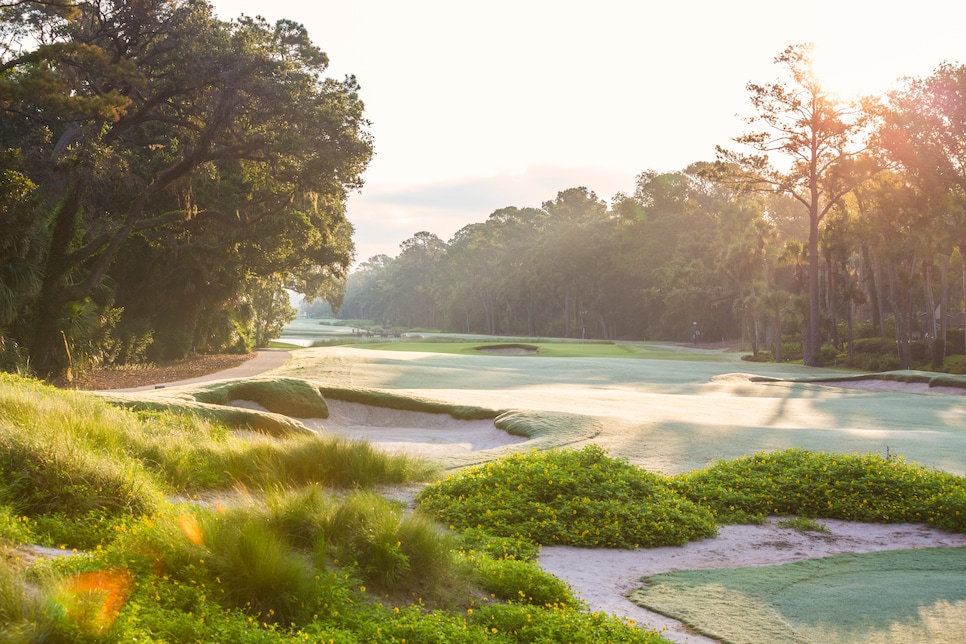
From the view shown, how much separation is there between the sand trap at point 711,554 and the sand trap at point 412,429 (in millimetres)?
5716

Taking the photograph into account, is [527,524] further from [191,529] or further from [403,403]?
[403,403]

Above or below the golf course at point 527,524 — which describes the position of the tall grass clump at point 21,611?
above

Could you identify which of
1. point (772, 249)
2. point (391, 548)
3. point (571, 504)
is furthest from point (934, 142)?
point (391, 548)

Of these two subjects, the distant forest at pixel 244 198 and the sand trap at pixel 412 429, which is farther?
the distant forest at pixel 244 198

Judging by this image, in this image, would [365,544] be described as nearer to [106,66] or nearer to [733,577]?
[733,577]

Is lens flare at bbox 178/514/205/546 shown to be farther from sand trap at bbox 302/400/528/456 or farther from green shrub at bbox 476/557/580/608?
sand trap at bbox 302/400/528/456

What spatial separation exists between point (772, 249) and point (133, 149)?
4491 centimetres

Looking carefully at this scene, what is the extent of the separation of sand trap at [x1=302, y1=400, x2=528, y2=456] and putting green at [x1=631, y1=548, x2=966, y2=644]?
697cm

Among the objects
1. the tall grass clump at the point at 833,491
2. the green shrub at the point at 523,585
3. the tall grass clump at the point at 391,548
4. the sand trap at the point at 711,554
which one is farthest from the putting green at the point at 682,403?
the tall grass clump at the point at 391,548

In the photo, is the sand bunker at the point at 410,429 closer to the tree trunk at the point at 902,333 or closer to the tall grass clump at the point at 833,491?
the tall grass clump at the point at 833,491

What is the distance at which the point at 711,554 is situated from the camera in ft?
26.2

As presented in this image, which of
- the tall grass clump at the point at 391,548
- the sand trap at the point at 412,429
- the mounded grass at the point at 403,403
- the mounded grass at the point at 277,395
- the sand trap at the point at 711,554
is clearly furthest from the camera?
the mounded grass at the point at 403,403

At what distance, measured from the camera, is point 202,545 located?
5.48 m

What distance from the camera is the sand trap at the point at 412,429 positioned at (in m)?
14.3
